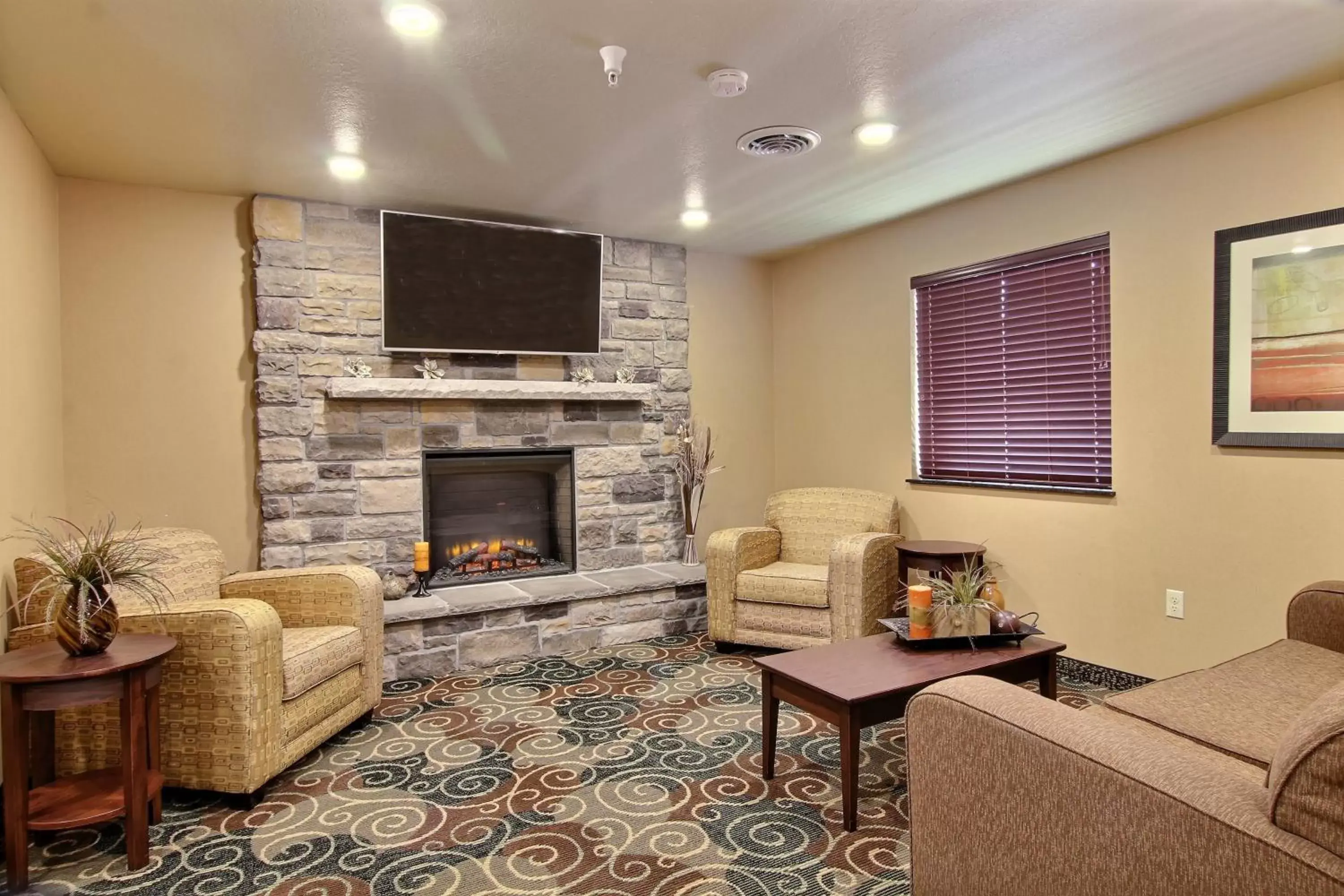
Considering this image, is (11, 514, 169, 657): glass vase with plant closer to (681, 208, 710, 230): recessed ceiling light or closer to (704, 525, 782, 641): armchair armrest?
(704, 525, 782, 641): armchair armrest

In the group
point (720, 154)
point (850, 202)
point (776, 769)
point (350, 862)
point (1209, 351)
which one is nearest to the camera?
point (350, 862)

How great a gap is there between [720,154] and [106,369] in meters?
3.03

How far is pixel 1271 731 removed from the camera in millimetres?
1787

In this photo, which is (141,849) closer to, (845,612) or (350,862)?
(350,862)

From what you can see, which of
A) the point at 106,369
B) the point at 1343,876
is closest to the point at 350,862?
the point at 1343,876

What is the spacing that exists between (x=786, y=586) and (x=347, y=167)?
2853 millimetres

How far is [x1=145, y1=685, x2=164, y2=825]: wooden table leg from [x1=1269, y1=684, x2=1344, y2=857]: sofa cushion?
9.04ft

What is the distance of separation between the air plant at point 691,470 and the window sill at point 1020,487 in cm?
132

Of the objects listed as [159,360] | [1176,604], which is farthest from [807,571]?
[159,360]

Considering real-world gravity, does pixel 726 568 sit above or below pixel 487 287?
below

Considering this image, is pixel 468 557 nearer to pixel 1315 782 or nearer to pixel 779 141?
pixel 779 141

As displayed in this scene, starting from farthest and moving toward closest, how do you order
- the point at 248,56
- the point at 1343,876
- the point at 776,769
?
the point at 776,769 → the point at 248,56 → the point at 1343,876

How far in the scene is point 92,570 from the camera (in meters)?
2.24

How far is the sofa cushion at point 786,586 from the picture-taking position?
12.5 ft
